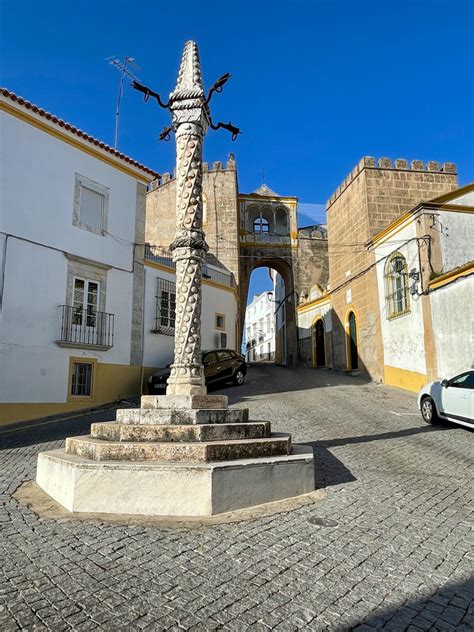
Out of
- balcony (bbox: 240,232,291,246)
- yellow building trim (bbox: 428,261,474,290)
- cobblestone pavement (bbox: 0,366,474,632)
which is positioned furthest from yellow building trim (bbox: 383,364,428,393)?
balcony (bbox: 240,232,291,246)

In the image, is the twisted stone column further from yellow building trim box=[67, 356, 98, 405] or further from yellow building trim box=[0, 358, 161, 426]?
yellow building trim box=[67, 356, 98, 405]

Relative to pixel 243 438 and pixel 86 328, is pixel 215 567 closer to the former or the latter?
pixel 243 438

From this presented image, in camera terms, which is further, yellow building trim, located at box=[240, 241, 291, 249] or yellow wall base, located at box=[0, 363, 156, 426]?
yellow building trim, located at box=[240, 241, 291, 249]

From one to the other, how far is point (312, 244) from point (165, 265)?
1918 centimetres

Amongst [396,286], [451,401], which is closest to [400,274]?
[396,286]

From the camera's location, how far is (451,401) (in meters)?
9.09

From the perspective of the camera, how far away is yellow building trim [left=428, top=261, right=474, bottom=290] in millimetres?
12086

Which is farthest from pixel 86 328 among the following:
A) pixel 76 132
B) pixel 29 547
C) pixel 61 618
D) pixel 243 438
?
pixel 61 618

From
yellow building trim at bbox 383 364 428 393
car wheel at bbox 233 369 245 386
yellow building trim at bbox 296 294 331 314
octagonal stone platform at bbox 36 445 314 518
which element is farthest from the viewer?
yellow building trim at bbox 296 294 331 314

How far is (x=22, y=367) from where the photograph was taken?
11750 mm

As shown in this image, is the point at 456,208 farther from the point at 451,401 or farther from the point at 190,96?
the point at 190,96

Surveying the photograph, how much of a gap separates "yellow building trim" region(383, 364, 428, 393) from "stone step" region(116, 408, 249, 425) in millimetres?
10866

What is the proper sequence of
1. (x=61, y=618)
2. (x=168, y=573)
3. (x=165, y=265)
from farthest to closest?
(x=165, y=265) < (x=168, y=573) < (x=61, y=618)

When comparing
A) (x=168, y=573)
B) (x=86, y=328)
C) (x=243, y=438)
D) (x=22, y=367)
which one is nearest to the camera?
(x=168, y=573)
